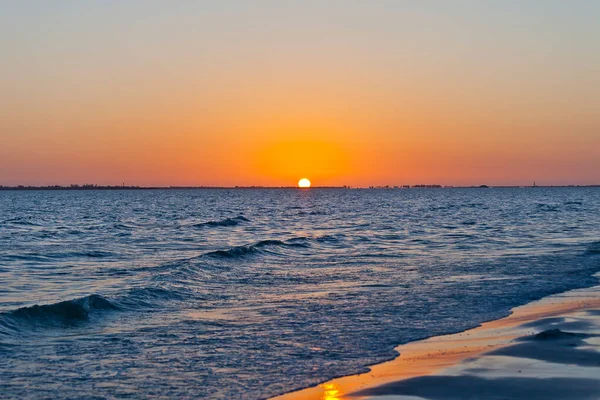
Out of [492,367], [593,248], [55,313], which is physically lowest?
[55,313]

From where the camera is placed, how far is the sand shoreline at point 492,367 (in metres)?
9.02

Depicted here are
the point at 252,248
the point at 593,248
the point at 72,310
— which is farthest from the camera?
the point at 252,248

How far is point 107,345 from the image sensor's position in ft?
40.2

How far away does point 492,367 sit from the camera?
33.4 ft

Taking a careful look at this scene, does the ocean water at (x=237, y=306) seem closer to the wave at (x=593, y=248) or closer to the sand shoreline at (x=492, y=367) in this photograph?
the wave at (x=593, y=248)

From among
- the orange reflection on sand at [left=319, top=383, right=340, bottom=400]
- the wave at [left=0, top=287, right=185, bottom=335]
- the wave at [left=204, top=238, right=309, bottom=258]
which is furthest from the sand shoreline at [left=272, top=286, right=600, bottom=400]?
the wave at [left=204, top=238, right=309, bottom=258]

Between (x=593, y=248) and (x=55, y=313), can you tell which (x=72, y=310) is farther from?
(x=593, y=248)

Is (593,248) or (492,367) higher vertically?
(593,248)

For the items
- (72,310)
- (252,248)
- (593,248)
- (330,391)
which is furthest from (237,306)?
(593,248)

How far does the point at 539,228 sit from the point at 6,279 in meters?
35.4

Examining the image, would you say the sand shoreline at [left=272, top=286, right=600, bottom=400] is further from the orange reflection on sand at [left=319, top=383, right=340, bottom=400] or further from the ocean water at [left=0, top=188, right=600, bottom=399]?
the ocean water at [left=0, top=188, right=600, bottom=399]

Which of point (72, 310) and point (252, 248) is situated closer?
point (72, 310)

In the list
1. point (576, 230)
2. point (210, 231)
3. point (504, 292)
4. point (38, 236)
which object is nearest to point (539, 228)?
point (576, 230)

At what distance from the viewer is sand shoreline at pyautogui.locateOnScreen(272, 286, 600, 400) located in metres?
9.02
